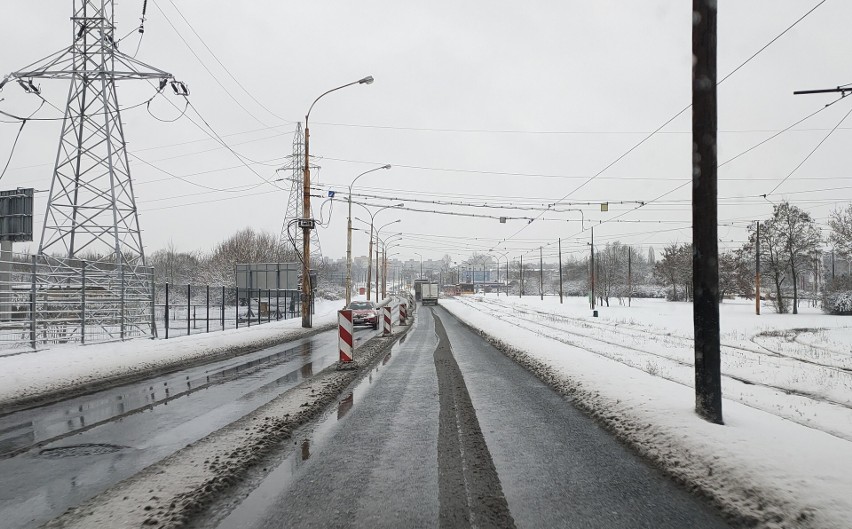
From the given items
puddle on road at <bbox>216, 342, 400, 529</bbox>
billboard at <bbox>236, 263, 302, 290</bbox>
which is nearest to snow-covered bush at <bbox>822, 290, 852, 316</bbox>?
billboard at <bbox>236, 263, 302, 290</bbox>

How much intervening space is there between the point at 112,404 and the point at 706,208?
9.18 metres

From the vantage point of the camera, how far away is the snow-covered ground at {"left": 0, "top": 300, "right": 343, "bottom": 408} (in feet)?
32.9

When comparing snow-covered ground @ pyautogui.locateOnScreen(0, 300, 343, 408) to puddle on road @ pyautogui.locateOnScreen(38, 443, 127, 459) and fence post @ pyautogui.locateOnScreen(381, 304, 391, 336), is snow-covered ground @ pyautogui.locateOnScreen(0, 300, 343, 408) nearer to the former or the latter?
puddle on road @ pyautogui.locateOnScreen(38, 443, 127, 459)

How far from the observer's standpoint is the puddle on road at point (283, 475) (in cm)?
389

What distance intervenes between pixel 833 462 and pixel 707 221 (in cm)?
287

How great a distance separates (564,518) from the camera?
396 cm

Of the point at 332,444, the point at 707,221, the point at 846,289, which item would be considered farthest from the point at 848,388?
the point at 846,289

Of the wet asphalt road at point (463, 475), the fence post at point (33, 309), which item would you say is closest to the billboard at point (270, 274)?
the fence post at point (33, 309)

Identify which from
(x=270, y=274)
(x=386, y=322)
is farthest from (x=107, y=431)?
(x=270, y=274)

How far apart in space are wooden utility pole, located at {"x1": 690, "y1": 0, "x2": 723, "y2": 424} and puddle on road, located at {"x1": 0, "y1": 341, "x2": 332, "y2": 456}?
6.98 meters

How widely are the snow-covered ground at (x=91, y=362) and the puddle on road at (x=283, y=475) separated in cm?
562

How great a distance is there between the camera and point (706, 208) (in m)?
6.46

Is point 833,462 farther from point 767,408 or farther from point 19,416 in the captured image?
point 19,416

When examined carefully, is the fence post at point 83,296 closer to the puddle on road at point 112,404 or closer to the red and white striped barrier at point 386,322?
the puddle on road at point 112,404
